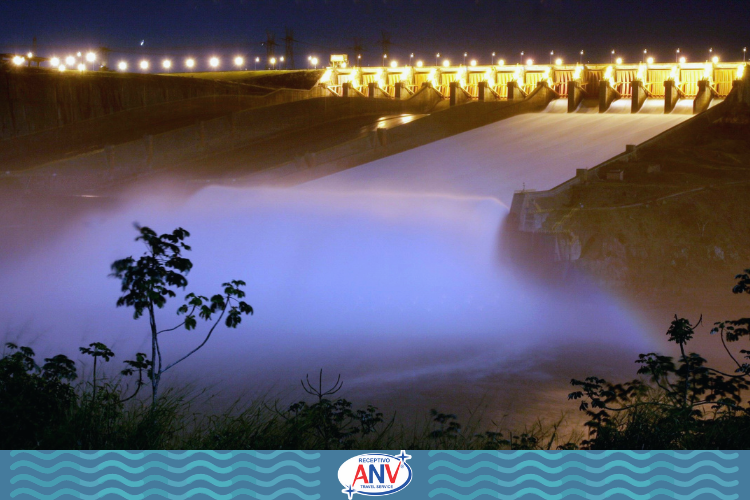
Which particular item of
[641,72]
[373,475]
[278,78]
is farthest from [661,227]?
[278,78]

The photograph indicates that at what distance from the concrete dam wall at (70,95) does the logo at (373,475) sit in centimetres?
2327

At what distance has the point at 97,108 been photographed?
25.3 meters

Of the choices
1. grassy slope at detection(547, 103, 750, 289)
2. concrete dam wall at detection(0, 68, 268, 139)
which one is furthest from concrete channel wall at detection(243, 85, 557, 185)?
grassy slope at detection(547, 103, 750, 289)

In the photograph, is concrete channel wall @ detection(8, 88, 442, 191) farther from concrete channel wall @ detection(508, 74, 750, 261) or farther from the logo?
the logo

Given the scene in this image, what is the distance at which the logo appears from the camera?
3.43 meters

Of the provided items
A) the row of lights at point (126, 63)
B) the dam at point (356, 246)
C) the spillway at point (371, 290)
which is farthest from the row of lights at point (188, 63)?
the spillway at point (371, 290)

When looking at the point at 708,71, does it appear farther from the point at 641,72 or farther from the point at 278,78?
the point at 278,78

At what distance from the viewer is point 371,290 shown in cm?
1579

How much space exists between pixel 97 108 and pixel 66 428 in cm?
2313

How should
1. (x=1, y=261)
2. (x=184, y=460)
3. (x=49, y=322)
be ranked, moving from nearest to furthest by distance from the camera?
(x=184, y=460) → (x=49, y=322) → (x=1, y=261)

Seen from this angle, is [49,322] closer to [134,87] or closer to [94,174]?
[94,174]

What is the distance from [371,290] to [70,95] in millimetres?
14553

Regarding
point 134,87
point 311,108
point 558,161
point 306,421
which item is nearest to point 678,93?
point 558,161

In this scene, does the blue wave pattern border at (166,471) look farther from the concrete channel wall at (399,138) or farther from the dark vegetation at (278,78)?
the dark vegetation at (278,78)
